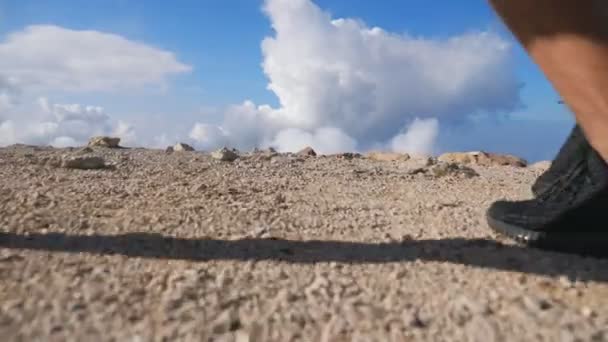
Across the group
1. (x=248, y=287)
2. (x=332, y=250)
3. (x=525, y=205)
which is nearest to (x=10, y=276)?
(x=248, y=287)

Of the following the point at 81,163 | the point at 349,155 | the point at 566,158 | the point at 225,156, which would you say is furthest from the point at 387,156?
the point at 566,158

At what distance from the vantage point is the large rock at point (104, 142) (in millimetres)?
7765

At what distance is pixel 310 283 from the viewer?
1938 millimetres

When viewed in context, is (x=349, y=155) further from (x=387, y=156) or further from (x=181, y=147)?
(x=181, y=147)

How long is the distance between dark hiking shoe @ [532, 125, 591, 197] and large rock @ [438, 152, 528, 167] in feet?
17.3

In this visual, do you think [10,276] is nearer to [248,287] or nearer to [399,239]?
[248,287]

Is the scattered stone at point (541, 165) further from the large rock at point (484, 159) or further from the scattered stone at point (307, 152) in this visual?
the scattered stone at point (307, 152)

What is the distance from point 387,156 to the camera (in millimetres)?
7836

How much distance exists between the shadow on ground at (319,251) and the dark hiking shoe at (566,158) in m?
0.36

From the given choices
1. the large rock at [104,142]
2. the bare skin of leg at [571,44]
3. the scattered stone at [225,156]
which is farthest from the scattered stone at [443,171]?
the bare skin of leg at [571,44]

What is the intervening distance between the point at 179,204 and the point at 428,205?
1.45m

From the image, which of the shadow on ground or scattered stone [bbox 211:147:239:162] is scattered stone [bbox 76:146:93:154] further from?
the shadow on ground

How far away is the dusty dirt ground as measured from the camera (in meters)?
1.60

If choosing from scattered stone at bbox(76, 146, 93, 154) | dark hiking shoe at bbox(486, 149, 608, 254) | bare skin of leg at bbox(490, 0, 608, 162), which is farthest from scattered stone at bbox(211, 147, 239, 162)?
bare skin of leg at bbox(490, 0, 608, 162)
